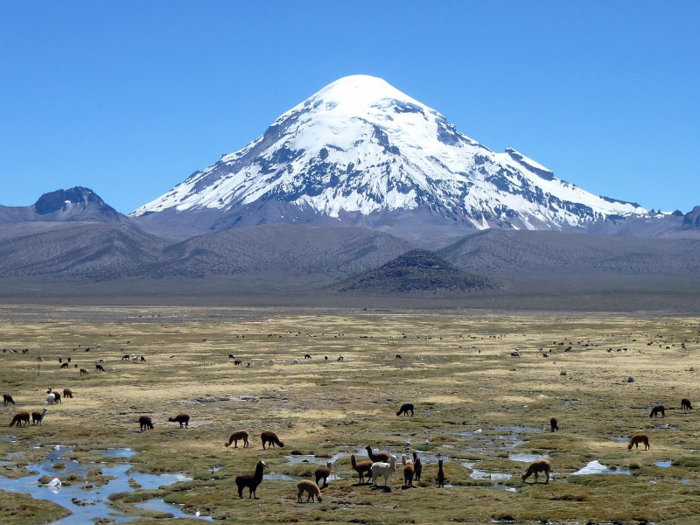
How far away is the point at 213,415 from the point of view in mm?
43781

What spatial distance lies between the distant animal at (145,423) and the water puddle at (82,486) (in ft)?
16.7

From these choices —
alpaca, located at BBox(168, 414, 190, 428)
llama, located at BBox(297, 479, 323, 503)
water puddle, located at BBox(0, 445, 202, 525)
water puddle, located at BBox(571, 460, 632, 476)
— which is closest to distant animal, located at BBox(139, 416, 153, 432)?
alpaca, located at BBox(168, 414, 190, 428)

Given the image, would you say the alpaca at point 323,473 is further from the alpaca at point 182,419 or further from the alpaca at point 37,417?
the alpaca at point 37,417

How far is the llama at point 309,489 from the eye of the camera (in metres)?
26.8

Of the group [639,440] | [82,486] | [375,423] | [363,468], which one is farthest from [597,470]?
[82,486]

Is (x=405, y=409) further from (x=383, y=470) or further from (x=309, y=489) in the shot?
(x=309, y=489)

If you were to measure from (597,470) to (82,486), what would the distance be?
17.9 m

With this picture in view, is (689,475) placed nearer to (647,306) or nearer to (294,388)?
(294,388)

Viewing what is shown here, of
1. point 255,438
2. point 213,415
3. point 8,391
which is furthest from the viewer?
point 8,391

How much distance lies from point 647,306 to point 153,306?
349ft

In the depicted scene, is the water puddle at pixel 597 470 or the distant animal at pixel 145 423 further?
the distant animal at pixel 145 423

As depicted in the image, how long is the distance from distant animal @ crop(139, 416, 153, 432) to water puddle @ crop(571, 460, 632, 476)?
1887 centimetres

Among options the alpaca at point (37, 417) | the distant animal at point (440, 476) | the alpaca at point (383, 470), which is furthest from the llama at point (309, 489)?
the alpaca at point (37, 417)

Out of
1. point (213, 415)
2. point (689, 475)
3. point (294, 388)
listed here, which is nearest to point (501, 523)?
point (689, 475)
